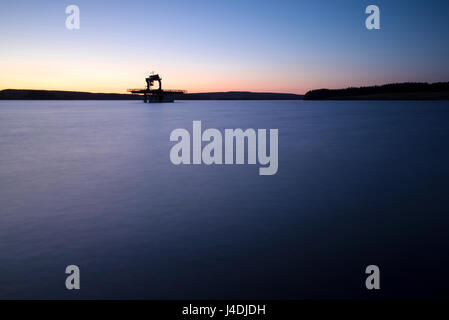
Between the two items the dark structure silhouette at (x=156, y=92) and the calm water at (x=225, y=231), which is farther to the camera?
the dark structure silhouette at (x=156, y=92)

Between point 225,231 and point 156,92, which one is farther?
point 156,92

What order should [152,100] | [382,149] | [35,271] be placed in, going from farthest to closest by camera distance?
[152,100]
[382,149]
[35,271]

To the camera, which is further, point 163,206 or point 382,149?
point 382,149

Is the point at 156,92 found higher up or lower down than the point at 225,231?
higher up

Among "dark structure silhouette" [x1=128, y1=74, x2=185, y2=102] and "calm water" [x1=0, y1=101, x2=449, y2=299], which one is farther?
"dark structure silhouette" [x1=128, y1=74, x2=185, y2=102]

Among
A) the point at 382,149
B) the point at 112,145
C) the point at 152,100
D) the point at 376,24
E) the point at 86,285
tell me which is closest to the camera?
the point at 86,285

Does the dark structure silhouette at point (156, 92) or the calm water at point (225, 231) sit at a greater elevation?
the dark structure silhouette at point (156, 92)

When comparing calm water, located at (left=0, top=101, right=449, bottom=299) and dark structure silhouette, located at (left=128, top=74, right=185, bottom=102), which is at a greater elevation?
dark structure silhouette, located at (left=128, top=74, right=185, bottom=102)

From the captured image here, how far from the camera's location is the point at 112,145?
90.8 feet

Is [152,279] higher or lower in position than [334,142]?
lower
